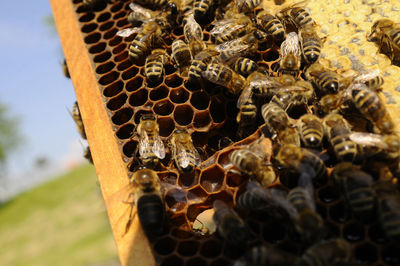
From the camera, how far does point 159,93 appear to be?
3.82 meters

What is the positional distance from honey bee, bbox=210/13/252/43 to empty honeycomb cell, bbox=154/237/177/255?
2141mm

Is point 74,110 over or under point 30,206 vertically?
over

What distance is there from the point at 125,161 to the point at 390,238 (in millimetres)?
2349

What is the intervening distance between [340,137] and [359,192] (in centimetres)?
47

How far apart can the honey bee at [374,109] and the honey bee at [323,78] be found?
241 millimetres

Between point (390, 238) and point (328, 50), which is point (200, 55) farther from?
point (390, 238)

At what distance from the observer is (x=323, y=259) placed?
2170mm

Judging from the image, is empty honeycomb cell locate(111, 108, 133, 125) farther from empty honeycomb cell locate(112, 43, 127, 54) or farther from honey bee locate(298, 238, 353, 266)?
honey bee locate(298, 238, 353, 266)

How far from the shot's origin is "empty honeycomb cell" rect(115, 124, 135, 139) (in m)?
3.61

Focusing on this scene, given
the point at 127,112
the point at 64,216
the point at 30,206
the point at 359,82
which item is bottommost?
the point at 30,206

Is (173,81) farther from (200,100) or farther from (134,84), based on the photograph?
(134,84)

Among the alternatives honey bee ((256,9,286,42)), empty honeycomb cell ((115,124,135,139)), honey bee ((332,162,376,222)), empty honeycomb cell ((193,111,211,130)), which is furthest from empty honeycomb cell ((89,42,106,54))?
honey bee ((332,162,376,222))

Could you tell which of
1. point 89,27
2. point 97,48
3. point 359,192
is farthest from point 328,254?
point 89,27

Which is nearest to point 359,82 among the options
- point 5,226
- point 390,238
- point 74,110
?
point 390,238
